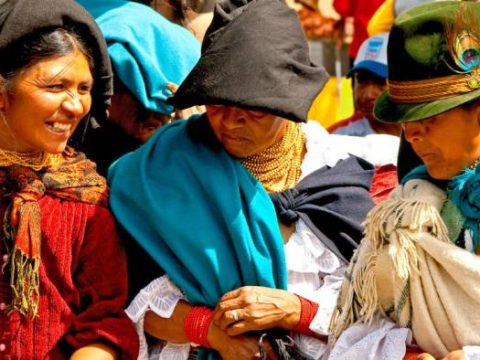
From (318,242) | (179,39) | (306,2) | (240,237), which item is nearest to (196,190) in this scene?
(240,237)

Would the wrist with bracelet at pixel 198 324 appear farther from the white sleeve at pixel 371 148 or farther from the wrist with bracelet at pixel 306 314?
the white sleeve at pixel 371 148

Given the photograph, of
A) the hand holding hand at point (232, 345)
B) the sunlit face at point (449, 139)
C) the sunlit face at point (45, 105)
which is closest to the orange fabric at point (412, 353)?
the sunlit face at point (449, 139)

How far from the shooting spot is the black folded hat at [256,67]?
3.19 meters

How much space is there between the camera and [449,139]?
2.84m

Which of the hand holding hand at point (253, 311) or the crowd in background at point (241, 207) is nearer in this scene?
the crowd in background at point (241, 207)

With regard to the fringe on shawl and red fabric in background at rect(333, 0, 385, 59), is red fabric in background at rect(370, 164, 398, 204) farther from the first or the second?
red fabric in background at rect(333, 0, 385, 59)

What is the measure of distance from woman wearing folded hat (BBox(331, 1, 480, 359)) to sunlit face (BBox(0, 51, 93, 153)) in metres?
0.95

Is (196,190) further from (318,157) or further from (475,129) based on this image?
(475,129)

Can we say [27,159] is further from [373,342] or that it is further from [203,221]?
[373,342]

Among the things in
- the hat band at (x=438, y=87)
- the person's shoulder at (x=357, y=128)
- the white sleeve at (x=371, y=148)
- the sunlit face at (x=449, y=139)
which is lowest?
the person's shoulder at (x=357, y=128)

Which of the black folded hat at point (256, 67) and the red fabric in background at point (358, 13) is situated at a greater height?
the black folded hat at point (256, 67)

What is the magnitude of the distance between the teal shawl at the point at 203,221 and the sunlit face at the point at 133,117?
0.57 meters

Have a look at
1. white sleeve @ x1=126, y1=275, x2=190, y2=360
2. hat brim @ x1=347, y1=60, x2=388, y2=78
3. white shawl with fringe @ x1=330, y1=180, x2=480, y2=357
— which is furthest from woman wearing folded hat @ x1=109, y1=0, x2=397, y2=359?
hat brim @ x1=347, y1=60, x2=388, y2=78

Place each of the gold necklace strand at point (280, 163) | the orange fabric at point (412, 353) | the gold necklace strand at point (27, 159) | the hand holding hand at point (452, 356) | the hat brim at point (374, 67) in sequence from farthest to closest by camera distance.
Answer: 1. the hat brim at point (374, 67)
2. the gold necklace strand at point (280, 163)
3. the gold necklace strand at point (27, 159)
4. the orange fabric at point (412, 353)
5. the hand holding hand at point (452, 356)
